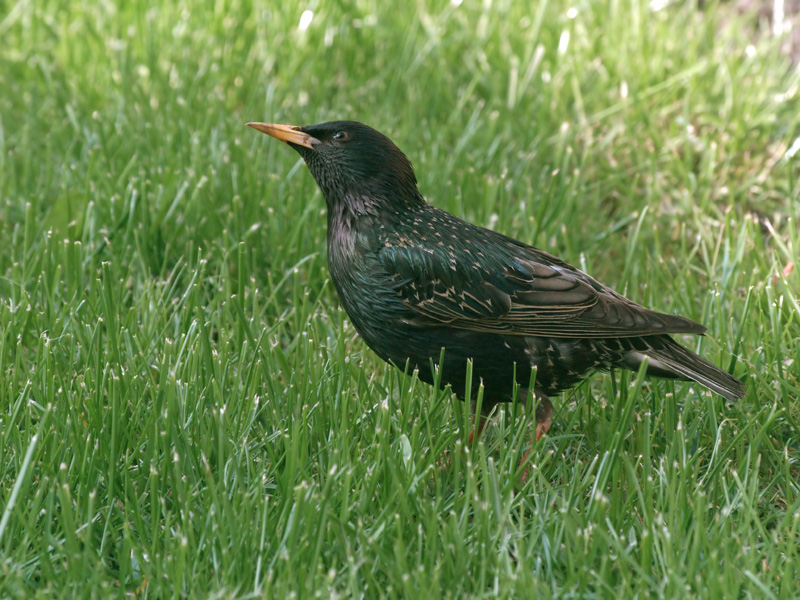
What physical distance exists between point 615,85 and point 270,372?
3.38 metres

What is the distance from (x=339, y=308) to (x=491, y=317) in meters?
1.02

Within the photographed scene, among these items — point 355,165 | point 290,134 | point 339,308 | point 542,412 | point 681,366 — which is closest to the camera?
point 681,366

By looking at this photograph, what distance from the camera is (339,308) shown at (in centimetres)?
436

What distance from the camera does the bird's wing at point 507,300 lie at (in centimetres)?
350

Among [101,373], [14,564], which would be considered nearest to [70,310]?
[101,373]

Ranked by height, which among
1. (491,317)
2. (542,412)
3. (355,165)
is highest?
(355,165)

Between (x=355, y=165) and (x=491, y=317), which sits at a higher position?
(x=355, y=165)

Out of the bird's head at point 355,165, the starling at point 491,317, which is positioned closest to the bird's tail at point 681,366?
the starling at point 491,317

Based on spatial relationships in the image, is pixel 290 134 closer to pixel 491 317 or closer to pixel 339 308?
pixel 339 308

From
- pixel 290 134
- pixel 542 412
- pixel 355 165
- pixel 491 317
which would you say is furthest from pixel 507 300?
pixel 290 134

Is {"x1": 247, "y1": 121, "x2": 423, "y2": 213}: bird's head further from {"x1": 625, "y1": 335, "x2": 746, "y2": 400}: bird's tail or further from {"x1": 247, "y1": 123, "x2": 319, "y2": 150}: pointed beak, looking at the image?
{"x1": 625, "y1": 335, "x2": 746, "y2": 400}: bird's tail

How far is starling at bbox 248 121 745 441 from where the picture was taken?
11.5 ft

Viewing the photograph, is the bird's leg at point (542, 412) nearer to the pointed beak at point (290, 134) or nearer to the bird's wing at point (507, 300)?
A: the bird's wing at point (507, 300)

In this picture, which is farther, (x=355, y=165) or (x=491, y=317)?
(x=355, y=165)
